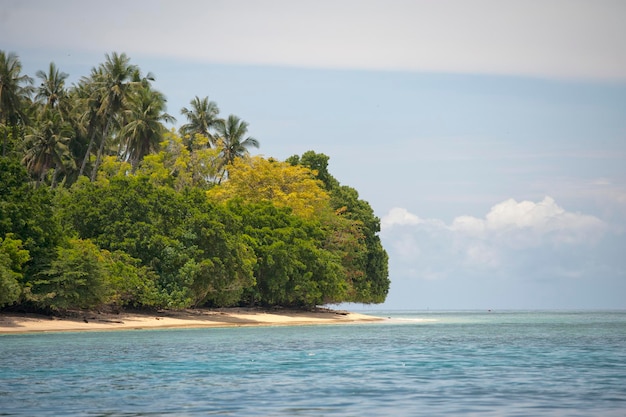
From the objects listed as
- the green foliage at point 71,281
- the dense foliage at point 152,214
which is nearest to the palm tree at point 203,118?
the dense foliage at point 152,214

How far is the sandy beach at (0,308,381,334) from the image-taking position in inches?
2008

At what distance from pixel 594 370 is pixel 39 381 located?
16757 millimetres

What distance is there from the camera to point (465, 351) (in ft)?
137

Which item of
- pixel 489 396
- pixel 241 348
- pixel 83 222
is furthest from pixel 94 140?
pixel 489 396

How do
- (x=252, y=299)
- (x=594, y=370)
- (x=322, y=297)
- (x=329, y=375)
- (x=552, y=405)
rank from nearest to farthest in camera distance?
(x=552, y=405) → (x=329, y=375) → (x=594, y=370) → (x=252, y=299) → (x=322, y=297)

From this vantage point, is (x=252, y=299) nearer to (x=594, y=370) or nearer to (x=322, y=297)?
(x=322, y=297)

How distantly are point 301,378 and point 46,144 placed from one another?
195 feet

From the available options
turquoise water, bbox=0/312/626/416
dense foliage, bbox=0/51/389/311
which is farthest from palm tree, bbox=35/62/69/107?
turquoise water, bbox=0/312/626/416

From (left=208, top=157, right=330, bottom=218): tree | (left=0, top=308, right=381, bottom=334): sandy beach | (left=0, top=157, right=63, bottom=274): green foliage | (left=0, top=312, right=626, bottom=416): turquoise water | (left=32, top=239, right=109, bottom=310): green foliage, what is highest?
(left=208, top=157, right=330, bottom=218): tree

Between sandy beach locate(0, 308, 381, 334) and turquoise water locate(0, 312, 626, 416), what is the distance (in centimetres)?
487

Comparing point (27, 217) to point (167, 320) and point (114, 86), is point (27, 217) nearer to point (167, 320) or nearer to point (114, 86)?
point (167, 320)

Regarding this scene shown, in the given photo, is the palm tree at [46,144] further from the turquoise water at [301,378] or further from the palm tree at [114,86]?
the turquoise water at [301,378]

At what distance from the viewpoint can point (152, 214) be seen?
6369cm

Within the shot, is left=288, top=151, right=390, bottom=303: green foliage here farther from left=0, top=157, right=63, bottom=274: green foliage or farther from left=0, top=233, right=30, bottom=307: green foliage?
left=0, top=233, right=30, bottom=307: green foliage
